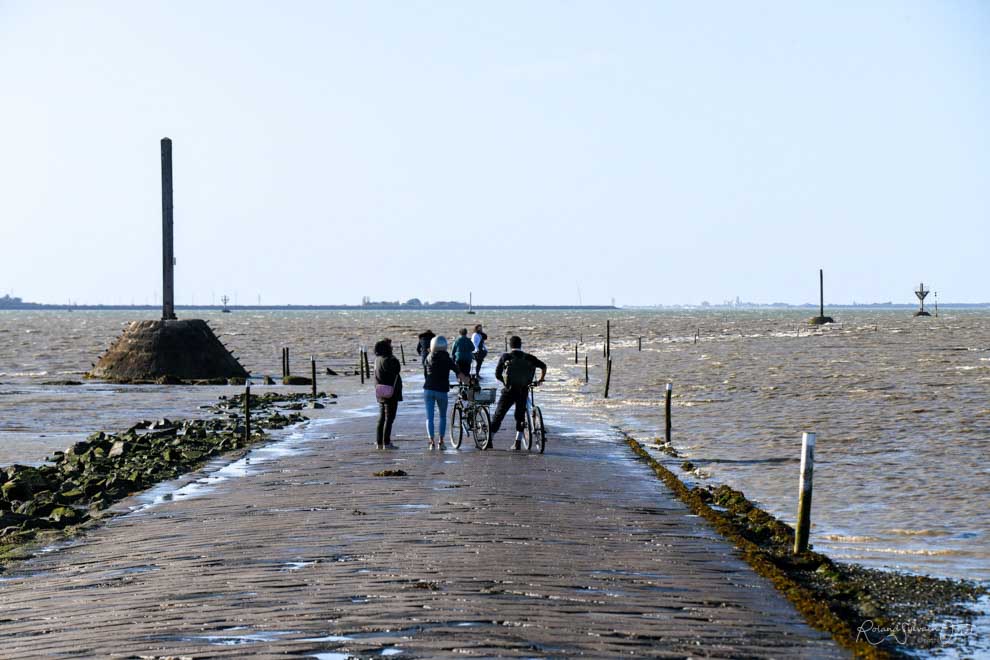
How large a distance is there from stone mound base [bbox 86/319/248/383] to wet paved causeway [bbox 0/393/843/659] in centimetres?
3352

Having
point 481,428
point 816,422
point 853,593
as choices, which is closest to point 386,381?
point 481,428

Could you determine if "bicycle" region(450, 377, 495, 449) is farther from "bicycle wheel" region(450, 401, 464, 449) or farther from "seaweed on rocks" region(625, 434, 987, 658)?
"seaweed on rocks" region(625, 434, 987, 658)

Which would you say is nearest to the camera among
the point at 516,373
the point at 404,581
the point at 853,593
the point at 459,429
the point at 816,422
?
the point at 404,581

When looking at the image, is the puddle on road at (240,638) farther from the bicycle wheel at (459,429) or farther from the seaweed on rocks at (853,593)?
the bicycle wheel at (459,429)

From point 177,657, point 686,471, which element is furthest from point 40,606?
point 686,471

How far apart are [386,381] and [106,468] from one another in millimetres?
4763

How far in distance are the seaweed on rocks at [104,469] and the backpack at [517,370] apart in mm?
5187

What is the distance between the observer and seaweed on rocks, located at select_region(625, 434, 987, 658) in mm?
7953

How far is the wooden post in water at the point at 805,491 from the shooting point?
36.3 ft

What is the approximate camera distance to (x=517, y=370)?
1833 centimetres

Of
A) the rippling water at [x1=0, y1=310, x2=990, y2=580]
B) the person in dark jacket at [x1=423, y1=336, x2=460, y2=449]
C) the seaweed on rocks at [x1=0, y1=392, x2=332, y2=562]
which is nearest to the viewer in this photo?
the seaweed on rocks at [x1=0, y1=392, x2=332, y2=562]

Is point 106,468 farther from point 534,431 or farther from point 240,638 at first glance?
point 240,638

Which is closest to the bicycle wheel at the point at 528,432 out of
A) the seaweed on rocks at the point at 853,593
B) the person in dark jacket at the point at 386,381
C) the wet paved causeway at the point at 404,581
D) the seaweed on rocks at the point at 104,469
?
the person in dark jacket at the point at 386,381

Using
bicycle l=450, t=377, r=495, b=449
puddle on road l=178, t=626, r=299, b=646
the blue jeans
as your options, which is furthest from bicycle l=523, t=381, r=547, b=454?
puddle on road l=178, t=626, r=299, b=646
